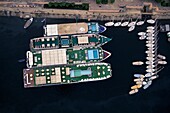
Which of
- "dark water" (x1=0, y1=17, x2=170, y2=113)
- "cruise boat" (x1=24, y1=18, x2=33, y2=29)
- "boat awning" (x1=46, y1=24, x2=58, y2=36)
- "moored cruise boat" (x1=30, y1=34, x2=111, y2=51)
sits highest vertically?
"cruise boat" (x1=24, y1=18, x2=33, y2=29)

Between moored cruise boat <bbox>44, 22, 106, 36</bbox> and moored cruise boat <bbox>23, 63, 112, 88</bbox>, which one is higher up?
moored cruise boat <bbox>44, 22, 106, 36</bbox>

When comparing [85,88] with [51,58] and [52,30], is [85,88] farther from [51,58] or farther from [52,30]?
[52,30]

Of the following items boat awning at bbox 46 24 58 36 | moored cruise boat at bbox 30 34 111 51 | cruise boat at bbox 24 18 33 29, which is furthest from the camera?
cruise boat at bbox 24 18 33 29

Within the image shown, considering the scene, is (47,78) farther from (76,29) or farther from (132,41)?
(132,41)

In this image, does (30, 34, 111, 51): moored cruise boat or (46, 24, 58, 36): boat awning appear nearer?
(30, 34, 111, 51): moored cruise boat

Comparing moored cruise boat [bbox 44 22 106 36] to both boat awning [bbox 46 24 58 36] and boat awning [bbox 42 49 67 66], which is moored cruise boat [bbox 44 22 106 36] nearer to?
boat awning [bbox 46 24 58 36]

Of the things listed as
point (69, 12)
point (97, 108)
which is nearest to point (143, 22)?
point (69, 12)

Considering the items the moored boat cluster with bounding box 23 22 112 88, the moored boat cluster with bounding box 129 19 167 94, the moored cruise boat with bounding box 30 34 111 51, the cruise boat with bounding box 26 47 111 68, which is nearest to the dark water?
the moored boat cluster with bounding box 129 19 167 94

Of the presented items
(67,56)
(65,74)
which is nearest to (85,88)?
(65,74)
